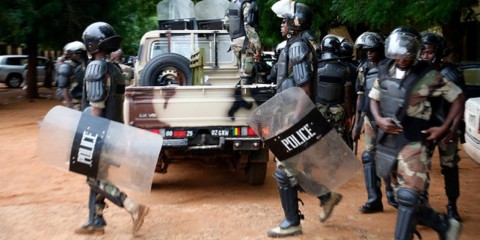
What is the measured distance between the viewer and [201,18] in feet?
37.0

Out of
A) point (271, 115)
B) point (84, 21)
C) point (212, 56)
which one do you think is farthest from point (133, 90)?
point (84, 21)

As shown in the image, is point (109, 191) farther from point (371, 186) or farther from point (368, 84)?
point (368, 84)

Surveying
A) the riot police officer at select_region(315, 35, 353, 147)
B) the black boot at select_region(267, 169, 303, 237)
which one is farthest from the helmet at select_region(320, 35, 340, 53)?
the black boot at select_region(267, 169, 303, 237)

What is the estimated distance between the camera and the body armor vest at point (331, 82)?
7395 millimetres

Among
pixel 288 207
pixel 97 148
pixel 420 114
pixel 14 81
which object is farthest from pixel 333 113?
pixel 14 81

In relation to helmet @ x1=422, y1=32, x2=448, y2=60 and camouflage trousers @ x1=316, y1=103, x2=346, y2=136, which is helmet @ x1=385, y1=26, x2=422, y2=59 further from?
camouflage trousers @ x1=316, y1=103, x2=346, y2=136

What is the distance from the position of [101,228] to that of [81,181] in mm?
2953

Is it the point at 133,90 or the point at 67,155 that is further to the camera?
the point at 133,90

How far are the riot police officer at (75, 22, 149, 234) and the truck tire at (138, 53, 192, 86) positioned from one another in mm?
2049

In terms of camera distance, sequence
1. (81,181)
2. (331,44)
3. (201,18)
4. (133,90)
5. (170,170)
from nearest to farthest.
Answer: (133,90)
(331,44)
(81,181)
(170,170)
(201,18)

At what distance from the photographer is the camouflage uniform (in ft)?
14.2

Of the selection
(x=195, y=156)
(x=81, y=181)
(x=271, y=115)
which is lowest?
(x=81, y=181)

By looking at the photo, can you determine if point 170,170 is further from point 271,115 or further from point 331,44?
point 271,115

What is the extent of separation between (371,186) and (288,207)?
1.39 m
